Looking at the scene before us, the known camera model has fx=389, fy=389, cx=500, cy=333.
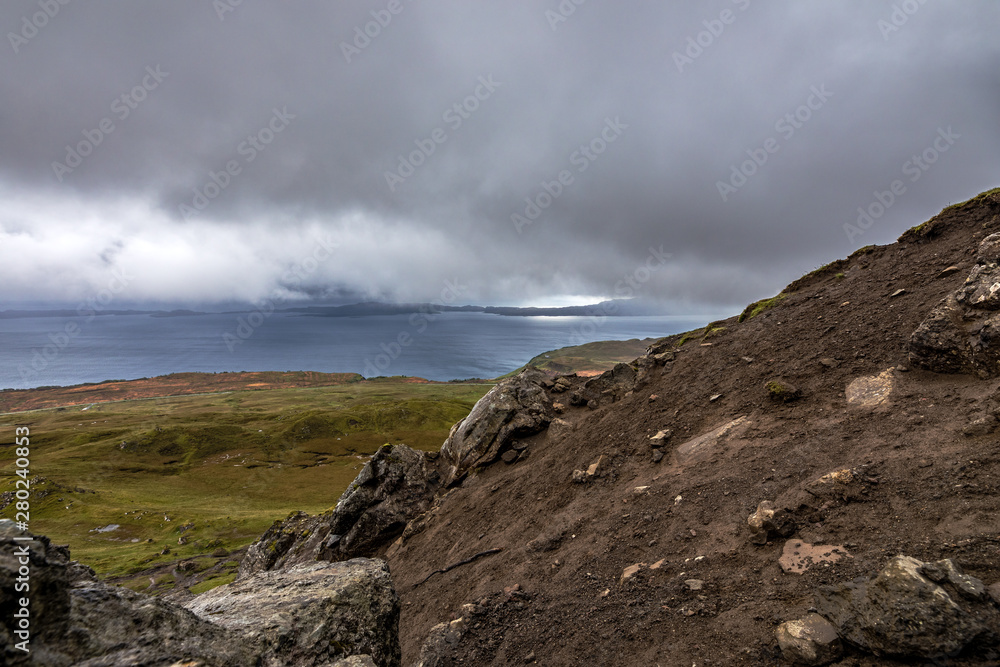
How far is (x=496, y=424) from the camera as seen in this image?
846 inches

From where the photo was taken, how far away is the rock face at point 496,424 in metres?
21.0

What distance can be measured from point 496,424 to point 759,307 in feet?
49.6

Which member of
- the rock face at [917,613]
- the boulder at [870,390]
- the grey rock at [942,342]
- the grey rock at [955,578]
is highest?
the grey rock at [942,342]

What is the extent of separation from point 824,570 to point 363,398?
16867 centimetres

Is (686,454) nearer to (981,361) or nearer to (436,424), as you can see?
(981,361)

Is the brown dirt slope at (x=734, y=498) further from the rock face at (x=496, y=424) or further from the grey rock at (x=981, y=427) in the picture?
the rock face at (x=496, y=424)

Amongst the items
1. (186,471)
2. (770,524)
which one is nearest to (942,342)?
(770,524)

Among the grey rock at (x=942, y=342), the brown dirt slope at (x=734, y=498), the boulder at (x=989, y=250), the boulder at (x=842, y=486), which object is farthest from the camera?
the boulder at (x=989, y=250)

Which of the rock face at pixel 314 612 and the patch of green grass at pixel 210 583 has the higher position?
the rock face at pixel 314 612

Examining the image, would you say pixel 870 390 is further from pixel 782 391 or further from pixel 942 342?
pixel 782 391

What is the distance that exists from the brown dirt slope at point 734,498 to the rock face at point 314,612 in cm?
343

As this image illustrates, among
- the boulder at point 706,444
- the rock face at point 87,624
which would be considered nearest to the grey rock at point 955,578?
the boulder at point 706,444

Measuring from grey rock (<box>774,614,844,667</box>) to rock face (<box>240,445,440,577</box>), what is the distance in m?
17.7

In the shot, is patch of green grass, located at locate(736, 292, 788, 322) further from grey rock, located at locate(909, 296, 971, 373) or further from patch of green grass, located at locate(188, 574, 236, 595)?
patch of green grass, located at locate(188, 574, 236, 595)
